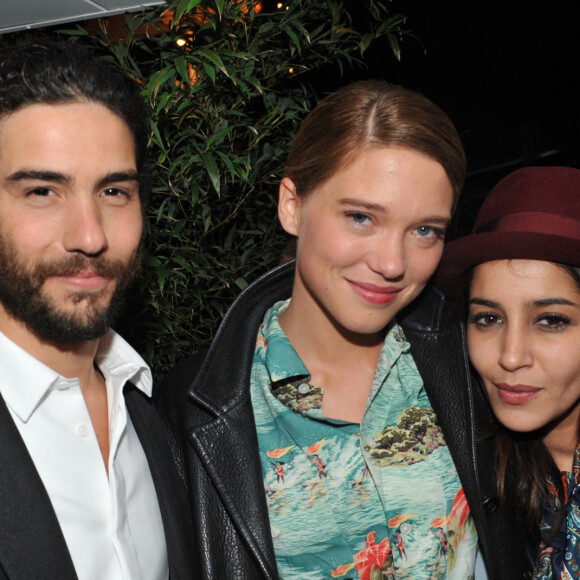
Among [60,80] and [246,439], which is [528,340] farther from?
[60,80]

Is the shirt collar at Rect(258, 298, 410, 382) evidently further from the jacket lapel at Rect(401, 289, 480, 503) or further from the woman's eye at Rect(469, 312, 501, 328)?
the woman's eye at Rect(469, 312, 501, 328)

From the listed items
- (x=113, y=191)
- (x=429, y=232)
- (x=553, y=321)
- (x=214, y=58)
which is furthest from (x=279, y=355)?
(x=214, y=58)

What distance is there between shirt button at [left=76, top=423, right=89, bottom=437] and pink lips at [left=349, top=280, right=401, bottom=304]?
764 mm

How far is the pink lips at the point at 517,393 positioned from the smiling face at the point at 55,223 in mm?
1096

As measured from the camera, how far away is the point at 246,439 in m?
1.86

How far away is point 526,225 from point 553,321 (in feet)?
0.89

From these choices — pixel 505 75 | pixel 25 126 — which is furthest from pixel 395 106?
pixel 505 75

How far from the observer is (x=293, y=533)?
180 cm

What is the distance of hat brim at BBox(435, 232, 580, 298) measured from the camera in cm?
183

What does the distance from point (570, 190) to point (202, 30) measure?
1.47 meters

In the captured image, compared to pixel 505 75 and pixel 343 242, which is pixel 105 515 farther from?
pixel 505 75

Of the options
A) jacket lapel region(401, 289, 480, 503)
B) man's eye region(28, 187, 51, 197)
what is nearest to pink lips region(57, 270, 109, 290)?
man's eye region(28, 187, 51, 197)

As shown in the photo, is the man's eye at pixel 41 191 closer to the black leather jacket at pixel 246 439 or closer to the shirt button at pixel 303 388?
the black leather jacket at pixel 246 439

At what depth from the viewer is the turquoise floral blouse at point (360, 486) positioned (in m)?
1.80
